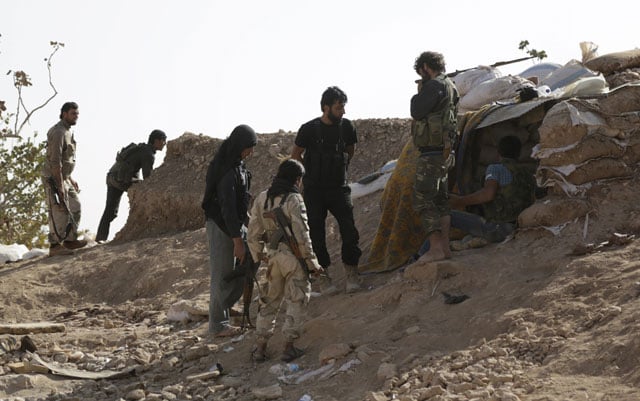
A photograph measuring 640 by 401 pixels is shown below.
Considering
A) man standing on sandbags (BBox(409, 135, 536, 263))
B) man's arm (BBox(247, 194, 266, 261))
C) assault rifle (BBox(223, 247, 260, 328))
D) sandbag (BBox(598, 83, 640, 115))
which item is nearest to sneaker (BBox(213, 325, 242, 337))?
assault rifle (BBox(223, 247, 260, 328))

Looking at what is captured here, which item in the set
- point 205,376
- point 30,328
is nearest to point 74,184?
point 30,328

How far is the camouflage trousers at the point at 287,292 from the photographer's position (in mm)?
6332

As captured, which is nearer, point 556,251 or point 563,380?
point 563,380

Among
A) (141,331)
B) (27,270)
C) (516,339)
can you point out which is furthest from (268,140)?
(516,339)

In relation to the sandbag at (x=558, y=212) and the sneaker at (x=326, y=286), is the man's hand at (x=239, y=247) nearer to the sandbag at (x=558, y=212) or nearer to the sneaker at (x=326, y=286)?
the sneaker at (x=326, y=286)

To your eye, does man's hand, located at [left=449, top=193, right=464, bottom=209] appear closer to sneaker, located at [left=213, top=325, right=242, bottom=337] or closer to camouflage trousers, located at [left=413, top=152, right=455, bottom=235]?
camouflage trousers, located at [left=413, top=152, right=455, bottom=235]

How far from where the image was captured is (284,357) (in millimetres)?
6477

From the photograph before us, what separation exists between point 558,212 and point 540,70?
414cm

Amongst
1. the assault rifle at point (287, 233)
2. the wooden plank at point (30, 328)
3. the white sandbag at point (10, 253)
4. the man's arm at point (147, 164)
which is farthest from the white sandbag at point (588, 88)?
the white sandbag at point (10, 253)

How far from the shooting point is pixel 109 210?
1276cm

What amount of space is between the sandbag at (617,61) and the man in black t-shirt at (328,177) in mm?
2833

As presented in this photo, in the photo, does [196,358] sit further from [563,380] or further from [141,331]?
[563,380]

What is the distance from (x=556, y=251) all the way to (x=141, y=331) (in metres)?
3.83

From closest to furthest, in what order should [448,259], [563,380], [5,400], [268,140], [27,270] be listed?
1. [563,380]
2. [5,400]
3. [448,259]
4. [27,270]
5. [268,140]
